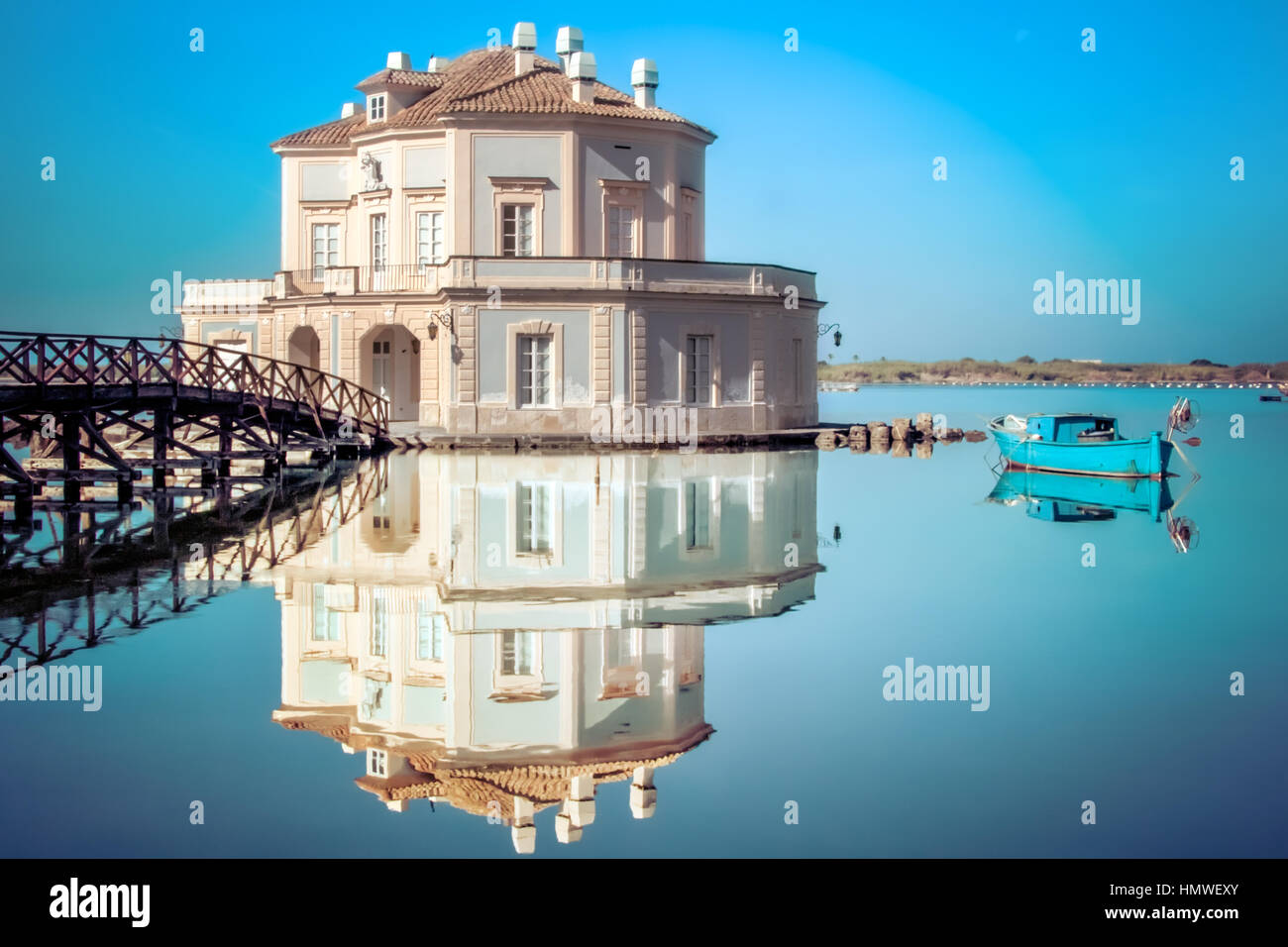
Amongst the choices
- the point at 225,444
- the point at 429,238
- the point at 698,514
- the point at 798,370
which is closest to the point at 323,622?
the point at 698,514

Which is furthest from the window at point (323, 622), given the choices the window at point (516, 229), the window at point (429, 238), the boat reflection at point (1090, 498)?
the window at point (429, 238)

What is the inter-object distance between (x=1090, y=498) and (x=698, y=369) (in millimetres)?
11474

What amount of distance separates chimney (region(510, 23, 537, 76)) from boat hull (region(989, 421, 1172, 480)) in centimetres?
1642

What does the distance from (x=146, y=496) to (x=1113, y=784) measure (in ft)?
61.6

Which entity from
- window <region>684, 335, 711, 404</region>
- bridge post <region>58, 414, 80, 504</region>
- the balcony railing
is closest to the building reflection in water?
bridge post <region>58, 414, 80, 504</region>

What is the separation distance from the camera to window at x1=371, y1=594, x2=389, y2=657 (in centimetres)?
1029

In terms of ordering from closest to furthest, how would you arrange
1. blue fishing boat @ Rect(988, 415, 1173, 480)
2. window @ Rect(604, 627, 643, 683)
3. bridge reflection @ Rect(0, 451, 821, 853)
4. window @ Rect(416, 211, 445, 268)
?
bridge reflection @ Rect(0, 451, 821, 853) → window @ Rect(604, 627, 643, 683) → blue fishing boat @ Rect(988, 415, 1173, 480) → window @ Rect(416, 211, 445, 268)

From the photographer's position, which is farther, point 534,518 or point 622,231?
point 622,231

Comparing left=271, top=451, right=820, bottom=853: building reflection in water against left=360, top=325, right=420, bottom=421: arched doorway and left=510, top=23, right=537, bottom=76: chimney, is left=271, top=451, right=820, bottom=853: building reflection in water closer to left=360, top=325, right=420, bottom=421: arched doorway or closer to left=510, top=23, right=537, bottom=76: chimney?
left=360, top=325, right=420, bottom=421: arched doorway

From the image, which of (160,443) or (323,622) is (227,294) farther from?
(323,622)

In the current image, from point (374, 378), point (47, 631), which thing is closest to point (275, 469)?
point (374, 378)

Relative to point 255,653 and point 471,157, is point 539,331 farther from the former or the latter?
point 255,653

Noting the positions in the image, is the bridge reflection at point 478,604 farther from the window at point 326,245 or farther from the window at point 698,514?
the window at point 326,245

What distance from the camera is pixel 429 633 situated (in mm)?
10797
